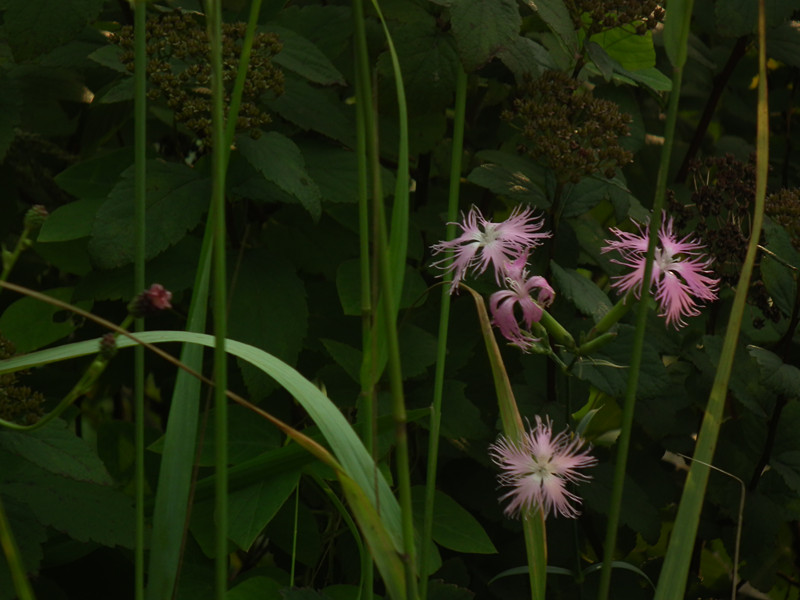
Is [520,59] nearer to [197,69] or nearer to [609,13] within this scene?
[609,13]

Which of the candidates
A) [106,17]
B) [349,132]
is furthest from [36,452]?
[106,17]

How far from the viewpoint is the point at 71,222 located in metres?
1.09

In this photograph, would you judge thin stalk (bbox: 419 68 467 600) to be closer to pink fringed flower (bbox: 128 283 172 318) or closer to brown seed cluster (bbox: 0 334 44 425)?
pink fringed flower (bbox: 128 283 172 318)

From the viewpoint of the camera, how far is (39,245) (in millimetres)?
1210

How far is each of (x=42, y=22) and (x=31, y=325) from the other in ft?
1.41

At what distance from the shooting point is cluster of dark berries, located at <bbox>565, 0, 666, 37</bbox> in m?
1.09

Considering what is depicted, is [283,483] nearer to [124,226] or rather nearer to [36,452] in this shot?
[36,452]

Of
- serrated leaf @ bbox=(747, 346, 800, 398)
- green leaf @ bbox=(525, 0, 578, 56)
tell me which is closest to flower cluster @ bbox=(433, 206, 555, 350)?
green leaf @ bbox=(525, 0, 578, 56)

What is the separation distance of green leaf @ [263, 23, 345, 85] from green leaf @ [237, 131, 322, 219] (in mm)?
90

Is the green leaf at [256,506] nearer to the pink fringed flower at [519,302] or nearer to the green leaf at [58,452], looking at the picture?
the green leaf at [58,452]

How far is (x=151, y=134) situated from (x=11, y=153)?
0.66 feet

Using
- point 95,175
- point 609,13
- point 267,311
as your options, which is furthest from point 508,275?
point 95,175

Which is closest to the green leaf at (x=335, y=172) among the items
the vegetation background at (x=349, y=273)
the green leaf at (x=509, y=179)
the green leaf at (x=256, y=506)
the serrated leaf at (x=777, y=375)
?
the vegetation background at (x=349, y=273)

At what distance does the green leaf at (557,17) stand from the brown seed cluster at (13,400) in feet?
2.14
